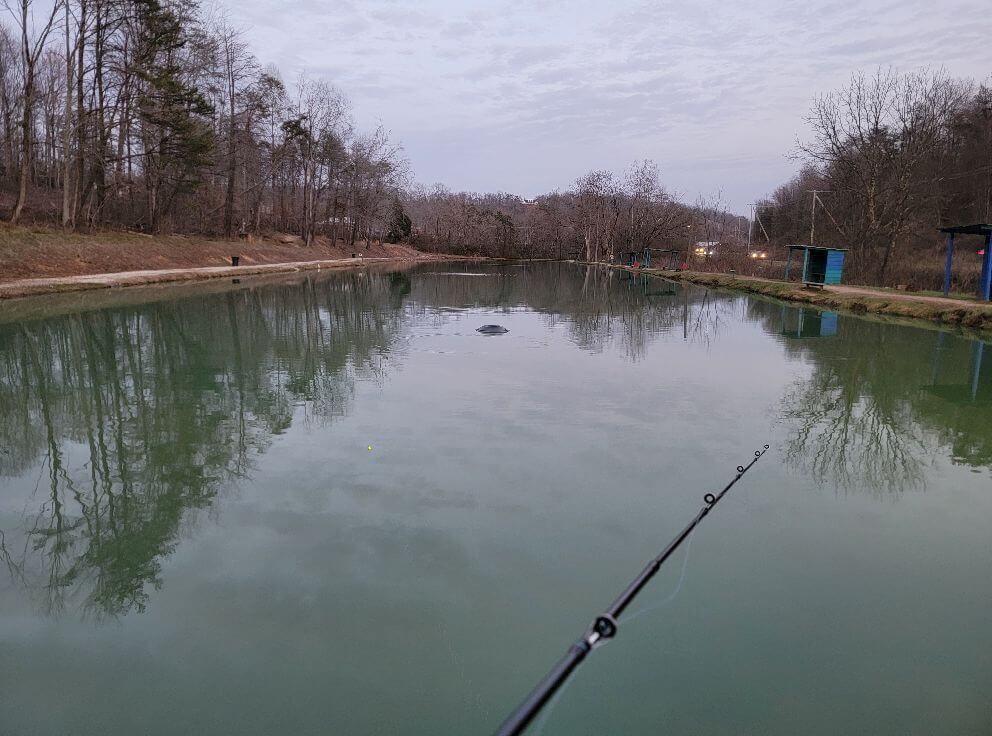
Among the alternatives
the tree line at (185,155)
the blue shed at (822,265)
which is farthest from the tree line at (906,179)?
the tree line at (185,155)

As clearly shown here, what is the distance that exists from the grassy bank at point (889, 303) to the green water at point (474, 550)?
10189mm

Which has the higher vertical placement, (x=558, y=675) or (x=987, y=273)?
(x=987, y=273)

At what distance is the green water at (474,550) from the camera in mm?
3365

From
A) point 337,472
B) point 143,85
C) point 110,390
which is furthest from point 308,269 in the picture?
point 337,472

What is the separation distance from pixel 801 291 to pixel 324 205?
51472 millimetres

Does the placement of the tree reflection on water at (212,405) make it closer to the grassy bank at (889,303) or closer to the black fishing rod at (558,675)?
the grassy bank at (889,303)

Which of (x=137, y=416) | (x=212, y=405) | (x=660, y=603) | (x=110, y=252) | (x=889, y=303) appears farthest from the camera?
(x=110, y=252)

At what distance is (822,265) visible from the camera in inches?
1162

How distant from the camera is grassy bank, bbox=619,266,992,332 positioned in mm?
19297

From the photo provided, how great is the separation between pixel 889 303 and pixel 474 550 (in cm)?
2240

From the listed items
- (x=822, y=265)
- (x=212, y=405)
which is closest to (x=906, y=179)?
(x=822, y=265)

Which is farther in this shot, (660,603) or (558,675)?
(660,603)

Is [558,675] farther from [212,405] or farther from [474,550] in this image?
[212,405]

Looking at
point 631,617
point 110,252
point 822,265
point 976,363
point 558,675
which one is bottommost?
point 631,617
